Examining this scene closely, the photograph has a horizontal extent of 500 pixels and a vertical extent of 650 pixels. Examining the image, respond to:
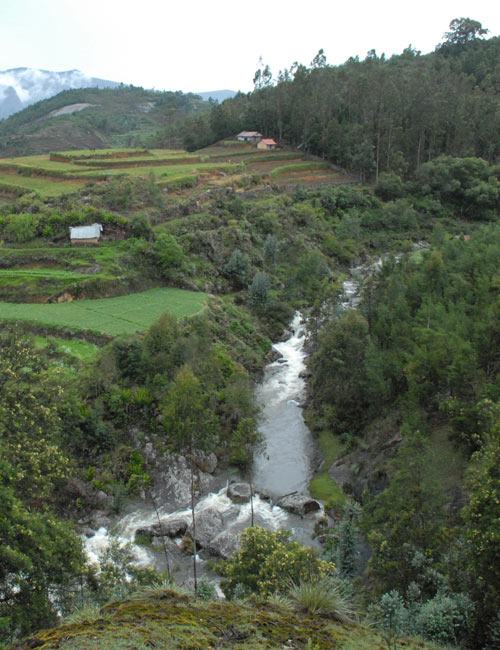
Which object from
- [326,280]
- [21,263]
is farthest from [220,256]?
[21,263]

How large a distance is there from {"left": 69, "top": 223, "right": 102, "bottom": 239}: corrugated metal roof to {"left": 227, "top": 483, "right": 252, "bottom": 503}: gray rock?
24.0 m

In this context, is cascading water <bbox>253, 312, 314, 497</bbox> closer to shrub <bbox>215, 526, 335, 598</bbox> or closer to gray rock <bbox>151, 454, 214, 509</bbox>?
gray rock <bbox>151, 454, 214, 509</bbox>

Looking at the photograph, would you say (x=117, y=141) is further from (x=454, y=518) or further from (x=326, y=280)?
(x=454, y=518)

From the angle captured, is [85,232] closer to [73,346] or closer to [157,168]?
[73,346]

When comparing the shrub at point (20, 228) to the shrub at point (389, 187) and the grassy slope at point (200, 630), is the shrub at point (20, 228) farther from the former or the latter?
the shrub at point (389, 187)

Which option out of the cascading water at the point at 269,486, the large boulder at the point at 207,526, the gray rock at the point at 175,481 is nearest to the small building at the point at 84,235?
the cascading water at the point at 269,486

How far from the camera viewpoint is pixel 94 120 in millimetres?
127188

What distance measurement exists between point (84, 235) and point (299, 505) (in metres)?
26.9

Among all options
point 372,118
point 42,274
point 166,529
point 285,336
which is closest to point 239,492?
point 166,529

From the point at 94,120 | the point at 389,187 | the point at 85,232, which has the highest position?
the point at 94,120

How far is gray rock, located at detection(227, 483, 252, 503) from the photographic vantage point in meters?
22.6

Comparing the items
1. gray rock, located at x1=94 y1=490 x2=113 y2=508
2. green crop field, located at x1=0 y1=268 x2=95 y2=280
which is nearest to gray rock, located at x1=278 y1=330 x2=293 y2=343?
green crop field, located at x1=0 y1=268 x2=95 y2=280

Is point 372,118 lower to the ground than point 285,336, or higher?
higher

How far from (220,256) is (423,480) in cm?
3271
